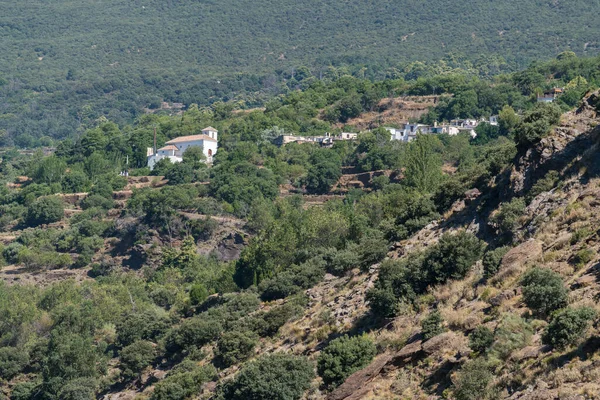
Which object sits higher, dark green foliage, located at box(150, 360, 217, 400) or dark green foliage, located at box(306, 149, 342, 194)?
dark green foliage, located at box(150, 360, 217, 400)

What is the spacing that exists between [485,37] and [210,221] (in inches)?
4698

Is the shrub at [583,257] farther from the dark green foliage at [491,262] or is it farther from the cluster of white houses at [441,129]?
the cluster of white houses at [441,129]

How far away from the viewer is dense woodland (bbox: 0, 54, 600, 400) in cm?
3556

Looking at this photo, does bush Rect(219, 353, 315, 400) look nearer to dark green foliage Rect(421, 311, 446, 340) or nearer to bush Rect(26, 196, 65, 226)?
dark green foliage Rect(421, 311, 446, 340)

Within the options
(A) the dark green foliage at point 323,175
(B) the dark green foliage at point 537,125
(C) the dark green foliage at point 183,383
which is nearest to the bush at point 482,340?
(B) the dark green foliage at point 537,125

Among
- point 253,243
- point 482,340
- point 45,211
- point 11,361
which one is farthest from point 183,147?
point 482,340

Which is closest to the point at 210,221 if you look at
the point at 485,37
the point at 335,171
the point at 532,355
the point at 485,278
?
the point at 335,171

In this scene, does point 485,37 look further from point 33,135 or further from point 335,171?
point 335,171

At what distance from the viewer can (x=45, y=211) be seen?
93.0 meters

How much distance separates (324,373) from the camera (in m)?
34.7

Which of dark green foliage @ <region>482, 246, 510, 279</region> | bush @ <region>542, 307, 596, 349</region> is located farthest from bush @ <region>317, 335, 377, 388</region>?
bush @ <region>542, 307, 596, 349</region>

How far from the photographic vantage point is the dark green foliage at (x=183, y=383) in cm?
4178

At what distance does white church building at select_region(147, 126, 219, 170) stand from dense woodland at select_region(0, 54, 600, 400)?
120cm

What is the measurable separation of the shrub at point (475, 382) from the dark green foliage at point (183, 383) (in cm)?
1600
